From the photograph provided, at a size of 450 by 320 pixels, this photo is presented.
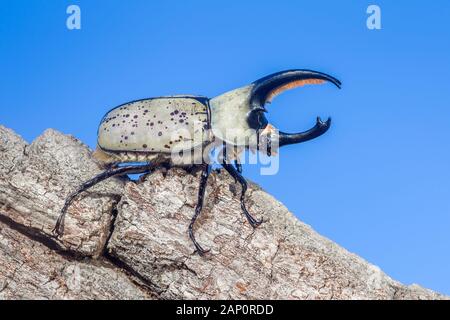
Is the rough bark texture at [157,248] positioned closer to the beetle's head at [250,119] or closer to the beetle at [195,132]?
the beetle at [195,132]

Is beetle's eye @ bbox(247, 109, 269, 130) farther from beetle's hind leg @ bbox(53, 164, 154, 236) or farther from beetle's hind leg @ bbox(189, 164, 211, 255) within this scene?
beetle's hind leg @ bbox(53, 164, 154, 236)

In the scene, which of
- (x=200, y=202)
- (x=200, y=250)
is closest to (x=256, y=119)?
(x=200, y=202)

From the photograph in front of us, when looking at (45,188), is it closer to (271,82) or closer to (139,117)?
(139,117)

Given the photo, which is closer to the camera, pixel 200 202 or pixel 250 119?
pixel 200 202

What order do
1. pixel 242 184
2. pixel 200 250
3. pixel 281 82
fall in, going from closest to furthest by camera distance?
pixel 200 250 < pixel 281 82 < pixel 242 184

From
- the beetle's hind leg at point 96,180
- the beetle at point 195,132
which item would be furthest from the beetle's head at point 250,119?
the beetle's hind leg at point 96,180

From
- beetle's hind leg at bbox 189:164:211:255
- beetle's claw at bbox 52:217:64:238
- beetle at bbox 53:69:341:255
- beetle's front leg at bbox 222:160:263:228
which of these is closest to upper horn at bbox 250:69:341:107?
beetle at bbox 53:69:341:255

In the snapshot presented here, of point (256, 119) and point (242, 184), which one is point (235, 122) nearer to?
point (256, 119)
